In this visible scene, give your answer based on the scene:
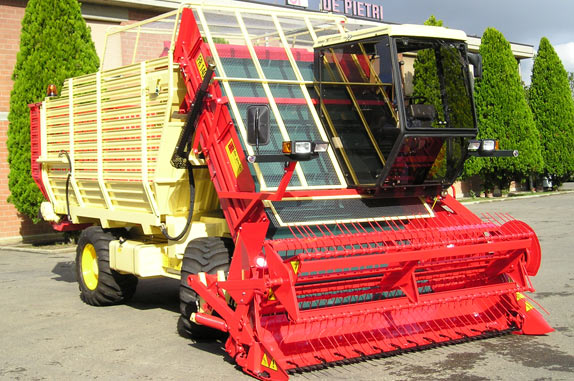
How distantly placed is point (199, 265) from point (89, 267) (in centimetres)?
313

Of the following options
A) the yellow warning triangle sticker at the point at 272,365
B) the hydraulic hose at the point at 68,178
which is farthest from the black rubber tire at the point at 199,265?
the hydraulic hose at the point at 68,178

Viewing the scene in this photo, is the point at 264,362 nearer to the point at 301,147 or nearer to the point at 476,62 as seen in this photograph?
the point at 301,147

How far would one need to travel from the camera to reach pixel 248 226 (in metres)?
6.32

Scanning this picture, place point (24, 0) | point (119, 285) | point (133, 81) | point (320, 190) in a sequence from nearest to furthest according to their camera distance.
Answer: point (320, 190), point (133, 81), point (119, 285), point (24, 0)

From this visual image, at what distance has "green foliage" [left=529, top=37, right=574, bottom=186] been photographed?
2938 centimetres

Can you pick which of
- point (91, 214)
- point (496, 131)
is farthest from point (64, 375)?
point (496, 131)

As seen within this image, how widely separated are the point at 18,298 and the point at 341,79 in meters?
5.47

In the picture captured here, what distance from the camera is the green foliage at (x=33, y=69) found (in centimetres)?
1580

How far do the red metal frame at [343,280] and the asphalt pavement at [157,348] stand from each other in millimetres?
189

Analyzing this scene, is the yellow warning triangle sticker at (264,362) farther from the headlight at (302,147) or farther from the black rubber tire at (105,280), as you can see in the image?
the black rubber tire at (105,280)

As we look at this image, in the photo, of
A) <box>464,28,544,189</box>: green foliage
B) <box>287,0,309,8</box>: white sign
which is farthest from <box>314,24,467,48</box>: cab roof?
<box>464,28,544,189</box>: green foliage

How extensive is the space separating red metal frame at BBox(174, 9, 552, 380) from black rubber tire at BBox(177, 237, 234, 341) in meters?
0.32

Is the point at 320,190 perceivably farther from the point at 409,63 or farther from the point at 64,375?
the point at 64,375

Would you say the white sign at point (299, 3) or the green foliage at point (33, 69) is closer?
the green foliage at point (33, 69)
